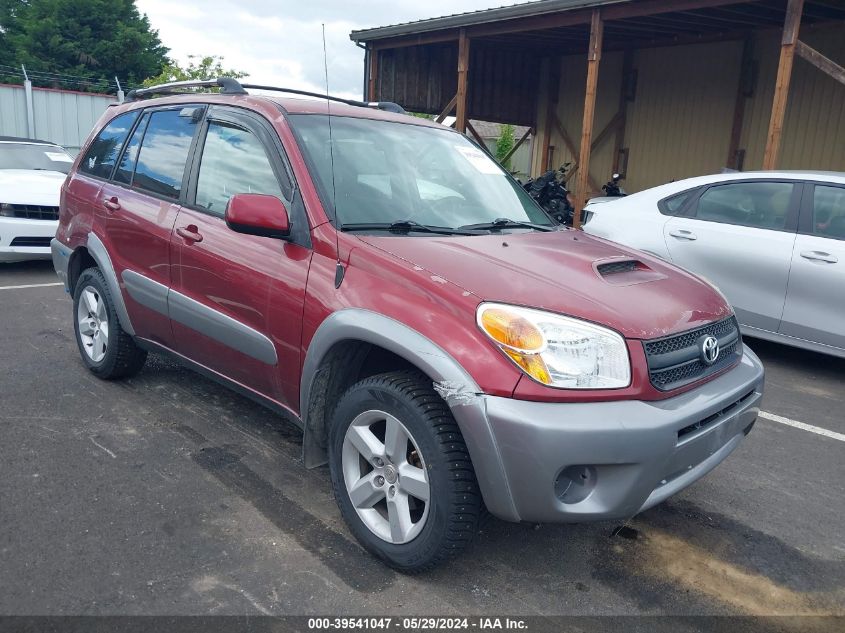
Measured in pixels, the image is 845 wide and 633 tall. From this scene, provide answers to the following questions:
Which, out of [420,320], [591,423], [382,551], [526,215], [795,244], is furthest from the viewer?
[795,244]

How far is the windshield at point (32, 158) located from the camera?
9.09m

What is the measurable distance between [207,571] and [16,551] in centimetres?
75

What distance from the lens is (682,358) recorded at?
264cm

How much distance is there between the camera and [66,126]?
64.8 feet

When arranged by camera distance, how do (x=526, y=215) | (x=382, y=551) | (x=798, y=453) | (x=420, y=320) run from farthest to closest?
(x=798, y=453)
(x=526, y=215)
(x=382, y=551)
(x=420, y=320)

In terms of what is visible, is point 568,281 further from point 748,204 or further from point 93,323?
point 748,204

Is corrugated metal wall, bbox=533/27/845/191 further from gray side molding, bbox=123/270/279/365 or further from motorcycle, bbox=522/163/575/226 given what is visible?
gray side molding, bbox=123/270/279/365

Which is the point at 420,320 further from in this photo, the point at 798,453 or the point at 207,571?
the point at 798,453

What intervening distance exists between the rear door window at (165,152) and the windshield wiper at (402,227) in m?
1.28

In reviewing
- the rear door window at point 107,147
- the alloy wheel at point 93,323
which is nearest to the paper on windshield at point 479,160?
the rear door window at point 107,147

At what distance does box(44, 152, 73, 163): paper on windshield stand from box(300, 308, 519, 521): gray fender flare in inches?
330

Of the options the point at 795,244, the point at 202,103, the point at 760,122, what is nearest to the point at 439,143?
the point at 202,103

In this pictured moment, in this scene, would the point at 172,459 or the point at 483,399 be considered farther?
the point at 172,459

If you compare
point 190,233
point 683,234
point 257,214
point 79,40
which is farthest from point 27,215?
point 79,40
